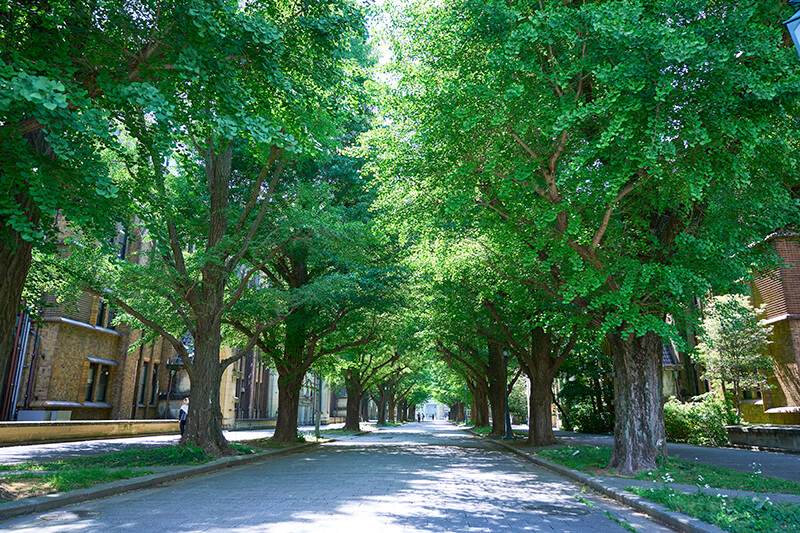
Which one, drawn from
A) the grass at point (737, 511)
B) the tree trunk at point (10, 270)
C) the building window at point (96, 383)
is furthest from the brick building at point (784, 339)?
the building window at point (96, 383)

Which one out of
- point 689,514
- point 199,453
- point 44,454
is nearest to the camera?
point 689,514

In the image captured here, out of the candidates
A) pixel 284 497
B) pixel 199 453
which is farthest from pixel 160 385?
pixel 284 497

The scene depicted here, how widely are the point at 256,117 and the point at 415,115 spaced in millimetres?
4641

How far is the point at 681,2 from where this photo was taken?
9.04 m

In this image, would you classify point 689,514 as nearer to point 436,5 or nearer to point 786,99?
point 786,99

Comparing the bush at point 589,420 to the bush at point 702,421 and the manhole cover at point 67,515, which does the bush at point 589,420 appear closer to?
the bush at point 702,421

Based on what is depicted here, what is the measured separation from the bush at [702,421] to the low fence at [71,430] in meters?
24.0

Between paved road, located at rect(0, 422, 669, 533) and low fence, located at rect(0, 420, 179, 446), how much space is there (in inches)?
410

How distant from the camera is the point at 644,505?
8266mm

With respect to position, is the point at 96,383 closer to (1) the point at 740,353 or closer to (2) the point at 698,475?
(2) the point at 698,475

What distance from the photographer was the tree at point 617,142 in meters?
8.98

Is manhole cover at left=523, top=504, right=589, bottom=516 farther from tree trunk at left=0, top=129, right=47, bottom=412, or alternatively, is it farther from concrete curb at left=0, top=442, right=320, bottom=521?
tree trunk at left=0, top=129, right=47, bottom=412

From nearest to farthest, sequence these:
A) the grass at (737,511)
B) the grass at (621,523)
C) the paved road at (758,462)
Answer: the grass at (737,511) → the grass at (621,523) → the paved road at (758,462)

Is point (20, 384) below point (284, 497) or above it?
above
